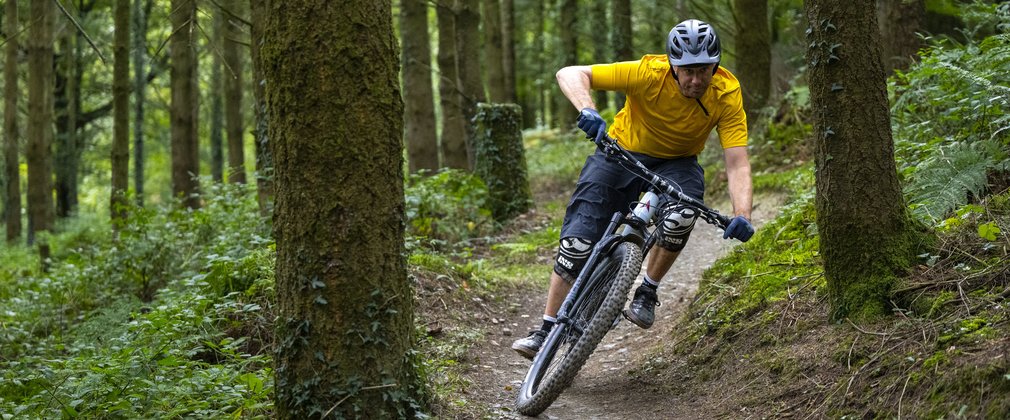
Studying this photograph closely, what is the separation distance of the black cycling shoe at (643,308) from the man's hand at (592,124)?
1.30 metres

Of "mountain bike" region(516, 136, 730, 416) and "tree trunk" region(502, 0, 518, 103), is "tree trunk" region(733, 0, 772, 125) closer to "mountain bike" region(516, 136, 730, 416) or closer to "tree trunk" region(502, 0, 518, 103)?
"mountain bike" region(516, 136, 730, 416)

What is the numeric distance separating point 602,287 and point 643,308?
611mm

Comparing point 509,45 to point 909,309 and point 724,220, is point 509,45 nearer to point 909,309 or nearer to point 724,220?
point 724,220

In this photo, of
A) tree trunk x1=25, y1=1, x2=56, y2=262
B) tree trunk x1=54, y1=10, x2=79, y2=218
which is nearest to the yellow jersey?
tree trunk x1=25, y1=1, x2=56, y2=262

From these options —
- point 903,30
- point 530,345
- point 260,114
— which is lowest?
point 530,345

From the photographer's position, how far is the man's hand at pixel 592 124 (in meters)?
4.81

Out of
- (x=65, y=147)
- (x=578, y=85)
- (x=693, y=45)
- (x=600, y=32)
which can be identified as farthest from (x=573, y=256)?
(x=65, y=147)

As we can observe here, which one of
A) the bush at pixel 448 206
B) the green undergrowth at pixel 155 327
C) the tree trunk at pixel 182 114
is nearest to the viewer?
the green undergrowth at pixel 155 327

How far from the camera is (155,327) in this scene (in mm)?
5461

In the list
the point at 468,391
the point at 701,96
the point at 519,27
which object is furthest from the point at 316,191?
the point at 519,27

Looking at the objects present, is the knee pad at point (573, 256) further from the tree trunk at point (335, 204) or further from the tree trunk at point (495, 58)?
the tree trunk at point (495, 58)

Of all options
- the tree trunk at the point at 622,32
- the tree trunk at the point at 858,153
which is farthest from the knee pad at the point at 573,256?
the tree trunk at the point at 622,32

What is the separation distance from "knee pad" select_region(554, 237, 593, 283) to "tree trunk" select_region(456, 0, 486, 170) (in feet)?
30.2

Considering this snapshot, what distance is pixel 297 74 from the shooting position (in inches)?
151
